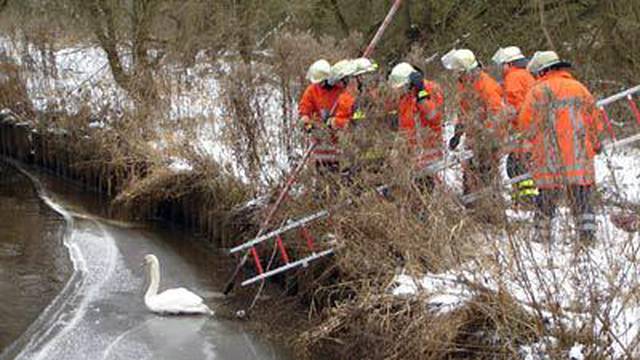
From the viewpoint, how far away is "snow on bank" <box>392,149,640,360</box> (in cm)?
527

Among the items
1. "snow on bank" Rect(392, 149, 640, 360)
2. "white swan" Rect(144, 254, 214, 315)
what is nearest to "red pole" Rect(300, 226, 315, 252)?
"white swan" Rect(144, 254, 214, 315)

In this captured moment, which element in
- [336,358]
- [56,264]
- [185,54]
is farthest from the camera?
[185,54]

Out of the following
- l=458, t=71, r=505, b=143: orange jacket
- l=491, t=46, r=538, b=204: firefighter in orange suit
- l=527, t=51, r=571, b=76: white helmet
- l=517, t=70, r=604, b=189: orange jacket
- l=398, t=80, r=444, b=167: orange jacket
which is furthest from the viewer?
l=527, t=51, r=571, b=76: white helmet

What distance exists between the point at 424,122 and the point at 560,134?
1.66 meters

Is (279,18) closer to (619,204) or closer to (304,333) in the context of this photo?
(304,333)

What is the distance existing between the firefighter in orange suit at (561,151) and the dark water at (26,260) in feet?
16.2

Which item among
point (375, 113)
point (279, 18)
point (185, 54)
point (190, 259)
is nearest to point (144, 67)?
point (185, 54)

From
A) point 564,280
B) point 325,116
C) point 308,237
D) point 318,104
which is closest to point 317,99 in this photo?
point 318,104

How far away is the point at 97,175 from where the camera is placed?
1518 centimetres

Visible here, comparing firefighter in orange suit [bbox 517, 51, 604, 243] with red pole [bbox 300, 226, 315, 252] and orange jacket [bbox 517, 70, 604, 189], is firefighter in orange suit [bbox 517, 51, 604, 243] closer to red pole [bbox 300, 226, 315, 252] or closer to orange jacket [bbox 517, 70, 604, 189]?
orange jacket [bbox 517, 70, 604, 189]

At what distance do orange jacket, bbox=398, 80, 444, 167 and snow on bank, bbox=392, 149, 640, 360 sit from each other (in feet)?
4.77

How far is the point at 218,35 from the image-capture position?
16234mm

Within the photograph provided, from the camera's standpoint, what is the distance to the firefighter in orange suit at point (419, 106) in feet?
25.0

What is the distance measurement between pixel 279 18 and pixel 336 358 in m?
9.65
